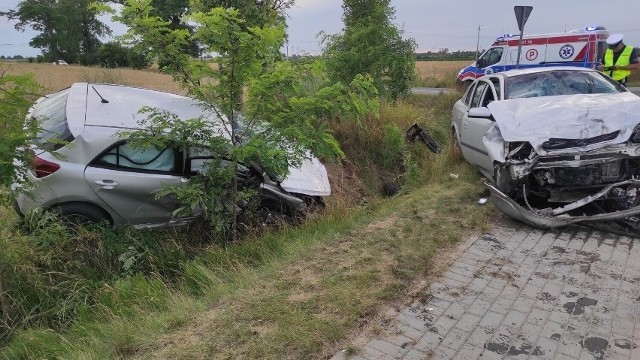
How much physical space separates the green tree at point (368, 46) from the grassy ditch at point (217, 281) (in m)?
5.93

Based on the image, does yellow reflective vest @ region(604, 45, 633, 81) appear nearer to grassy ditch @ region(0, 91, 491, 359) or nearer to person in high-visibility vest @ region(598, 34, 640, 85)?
person in high-visibility vest @ region(598, 34, 640, 85)

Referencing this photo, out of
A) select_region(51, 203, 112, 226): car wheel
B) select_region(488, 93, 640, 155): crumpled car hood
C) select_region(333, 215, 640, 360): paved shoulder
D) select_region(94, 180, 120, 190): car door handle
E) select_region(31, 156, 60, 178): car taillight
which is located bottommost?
select_region(333, 215, 640, 360): paved shoulder

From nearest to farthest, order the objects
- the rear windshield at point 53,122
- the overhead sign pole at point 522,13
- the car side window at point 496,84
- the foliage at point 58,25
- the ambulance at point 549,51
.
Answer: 1. the rear windshield at point 53,122
2. the car side window at point 496,84
3. the overhead sign pole at point 522,13
4. the ambulance at point 549,51
5. the foliage at point 58,25

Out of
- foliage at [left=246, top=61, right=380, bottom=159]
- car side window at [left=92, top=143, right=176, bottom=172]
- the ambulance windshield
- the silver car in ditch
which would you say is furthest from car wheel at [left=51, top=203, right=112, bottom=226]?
the ambulance windshield

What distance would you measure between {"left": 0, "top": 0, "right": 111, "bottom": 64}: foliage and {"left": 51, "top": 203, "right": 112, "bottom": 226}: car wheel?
62.1 metres

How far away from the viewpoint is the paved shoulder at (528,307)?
297 cm

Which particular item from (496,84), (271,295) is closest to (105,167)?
(271,295)

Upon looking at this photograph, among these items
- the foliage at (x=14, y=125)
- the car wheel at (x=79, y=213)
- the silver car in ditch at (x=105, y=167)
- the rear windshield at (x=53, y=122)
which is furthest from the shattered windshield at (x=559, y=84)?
the foliage at (x=14, y=125)

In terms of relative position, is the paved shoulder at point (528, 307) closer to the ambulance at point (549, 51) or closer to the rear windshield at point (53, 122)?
the rear windshield at point (53, 122)

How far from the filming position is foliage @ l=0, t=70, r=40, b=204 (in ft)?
11.6

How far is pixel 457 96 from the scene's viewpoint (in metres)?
16.0

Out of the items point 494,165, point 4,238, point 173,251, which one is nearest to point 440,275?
point 494,165

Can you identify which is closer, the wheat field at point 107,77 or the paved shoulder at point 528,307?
the paved shoulder at point 528,307

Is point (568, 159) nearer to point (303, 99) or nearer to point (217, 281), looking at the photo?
point (303, 99)
